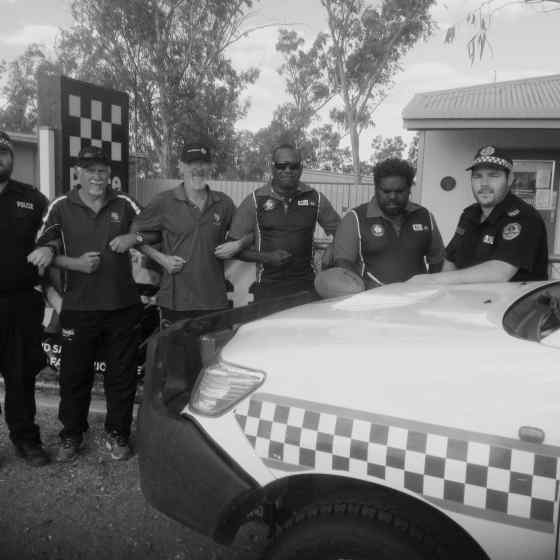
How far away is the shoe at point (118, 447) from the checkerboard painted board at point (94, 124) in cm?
207

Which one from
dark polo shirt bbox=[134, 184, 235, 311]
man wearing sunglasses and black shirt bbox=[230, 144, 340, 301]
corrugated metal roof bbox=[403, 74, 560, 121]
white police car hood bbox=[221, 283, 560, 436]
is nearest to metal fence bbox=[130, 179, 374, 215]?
corrugated metal roof bbox=[403, 74, 560, 121]

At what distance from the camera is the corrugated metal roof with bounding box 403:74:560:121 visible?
756cm

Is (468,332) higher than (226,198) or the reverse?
the reverse

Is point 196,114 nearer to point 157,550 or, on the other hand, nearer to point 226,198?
point 226,198

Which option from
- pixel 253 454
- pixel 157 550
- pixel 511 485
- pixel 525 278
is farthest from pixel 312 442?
pixel 525 278

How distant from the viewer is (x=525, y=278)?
9.09 feet

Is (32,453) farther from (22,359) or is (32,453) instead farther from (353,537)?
(353,537)

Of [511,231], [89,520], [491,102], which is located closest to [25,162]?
[491,102]

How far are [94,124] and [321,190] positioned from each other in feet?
38.3

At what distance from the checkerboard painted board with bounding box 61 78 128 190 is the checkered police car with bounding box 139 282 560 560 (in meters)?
3.14

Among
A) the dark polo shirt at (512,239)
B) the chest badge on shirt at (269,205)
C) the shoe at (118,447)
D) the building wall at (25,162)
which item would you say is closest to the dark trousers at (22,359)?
the shoe at (118,447)

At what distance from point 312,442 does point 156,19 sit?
21802 mm

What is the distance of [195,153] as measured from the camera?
351 centimetres

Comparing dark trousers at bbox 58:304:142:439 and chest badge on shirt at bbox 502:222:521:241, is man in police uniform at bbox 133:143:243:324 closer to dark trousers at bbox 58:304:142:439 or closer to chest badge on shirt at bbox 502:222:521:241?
dark trousers at bbox 58:304:142:439
